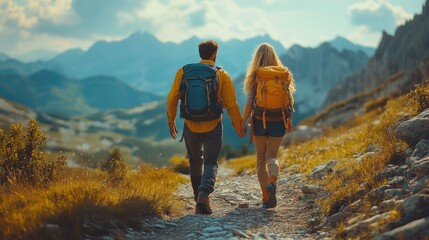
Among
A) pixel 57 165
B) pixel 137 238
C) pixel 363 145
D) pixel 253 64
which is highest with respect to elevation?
pixel 253 64

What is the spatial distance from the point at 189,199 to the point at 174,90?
3.33 metres

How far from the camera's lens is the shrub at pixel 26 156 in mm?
9125

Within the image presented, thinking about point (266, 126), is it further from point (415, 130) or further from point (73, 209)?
point (73, 209)

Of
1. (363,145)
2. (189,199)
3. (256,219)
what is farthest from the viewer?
(363,145)

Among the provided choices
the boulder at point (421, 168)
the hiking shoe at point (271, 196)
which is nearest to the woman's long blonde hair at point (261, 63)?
the hiking shoe at point (271, 196)

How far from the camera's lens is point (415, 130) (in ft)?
27.1

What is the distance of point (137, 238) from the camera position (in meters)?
6.75

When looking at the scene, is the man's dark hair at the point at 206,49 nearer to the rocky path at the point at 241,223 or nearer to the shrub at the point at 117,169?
the rocky path at the point at 241,223

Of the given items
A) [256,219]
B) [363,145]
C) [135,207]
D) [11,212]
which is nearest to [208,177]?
[256,219]

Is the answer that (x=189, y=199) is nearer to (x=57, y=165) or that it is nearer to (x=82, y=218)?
(x=57, y=165)

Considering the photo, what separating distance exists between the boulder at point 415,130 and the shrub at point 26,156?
7656 millimetres

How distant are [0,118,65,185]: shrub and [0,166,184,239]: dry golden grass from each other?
930mm

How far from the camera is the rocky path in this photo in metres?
7.07

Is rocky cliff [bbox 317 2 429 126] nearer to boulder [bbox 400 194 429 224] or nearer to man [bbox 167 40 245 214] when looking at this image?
man [bbox 167 40 245 214]
